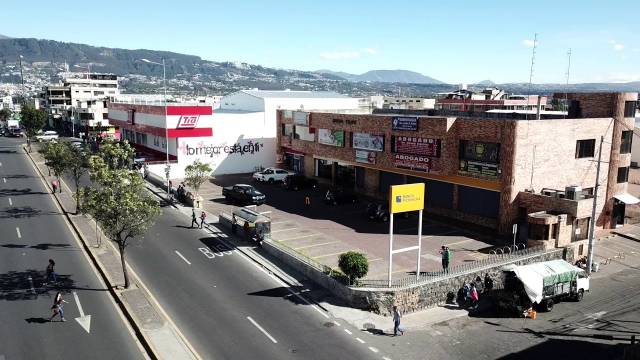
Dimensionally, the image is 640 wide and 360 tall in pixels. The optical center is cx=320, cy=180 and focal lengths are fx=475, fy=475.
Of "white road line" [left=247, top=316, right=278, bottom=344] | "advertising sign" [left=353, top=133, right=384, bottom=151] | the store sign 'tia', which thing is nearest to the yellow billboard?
"white road line" [left=247, top=316, right=278, bottom=344]

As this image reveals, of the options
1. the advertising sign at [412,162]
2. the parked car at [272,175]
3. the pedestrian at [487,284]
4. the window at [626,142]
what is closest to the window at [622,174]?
the window at [626,142]

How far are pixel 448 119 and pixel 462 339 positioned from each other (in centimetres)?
2110

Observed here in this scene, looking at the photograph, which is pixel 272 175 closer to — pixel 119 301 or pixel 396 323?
pixel 119 301

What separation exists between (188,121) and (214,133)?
3.63 meters

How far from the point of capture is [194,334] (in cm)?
2159

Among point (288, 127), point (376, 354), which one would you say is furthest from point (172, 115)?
point (376, 354)

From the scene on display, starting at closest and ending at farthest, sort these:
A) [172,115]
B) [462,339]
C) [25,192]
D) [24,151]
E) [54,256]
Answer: [462,339]
[54,256]
[25,192]
[172,115]
[24,151]

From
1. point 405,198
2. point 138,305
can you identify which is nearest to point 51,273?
point 138,305

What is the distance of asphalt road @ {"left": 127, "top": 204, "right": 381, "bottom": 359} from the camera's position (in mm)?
20812

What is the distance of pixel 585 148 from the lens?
3959 cm

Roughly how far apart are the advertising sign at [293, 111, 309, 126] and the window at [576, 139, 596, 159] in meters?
29.2

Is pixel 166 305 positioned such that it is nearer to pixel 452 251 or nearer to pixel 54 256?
pixel 54 256

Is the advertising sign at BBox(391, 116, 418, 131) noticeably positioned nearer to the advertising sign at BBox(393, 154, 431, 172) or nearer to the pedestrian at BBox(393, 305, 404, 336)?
the advertising sign at BBox(393, 154, 431, 172)

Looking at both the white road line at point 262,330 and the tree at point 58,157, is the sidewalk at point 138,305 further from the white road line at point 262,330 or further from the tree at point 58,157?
the tree at point 58,157
